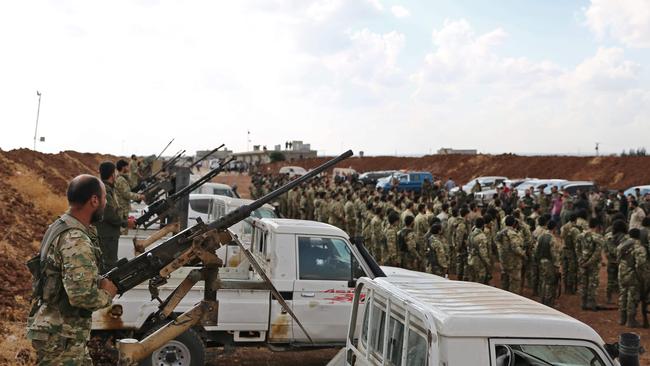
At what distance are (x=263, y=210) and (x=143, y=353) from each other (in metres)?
7.08

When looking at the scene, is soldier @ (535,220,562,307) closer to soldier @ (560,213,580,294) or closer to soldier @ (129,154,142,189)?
soldier @ (560,213,580,294)

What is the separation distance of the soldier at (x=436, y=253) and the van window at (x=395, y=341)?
693 cm

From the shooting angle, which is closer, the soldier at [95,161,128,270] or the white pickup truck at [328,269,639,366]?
the white pickup truck at [328,269,639,366]

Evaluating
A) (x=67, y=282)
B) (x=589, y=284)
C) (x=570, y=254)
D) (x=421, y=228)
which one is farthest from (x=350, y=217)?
(x=67, y=282)

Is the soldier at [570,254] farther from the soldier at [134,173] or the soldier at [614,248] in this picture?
the soldier at [134,173]

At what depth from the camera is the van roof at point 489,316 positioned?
3178 mm

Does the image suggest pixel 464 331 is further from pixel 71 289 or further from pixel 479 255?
pixel 479 255

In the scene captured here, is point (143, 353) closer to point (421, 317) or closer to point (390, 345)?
point (390, 345)

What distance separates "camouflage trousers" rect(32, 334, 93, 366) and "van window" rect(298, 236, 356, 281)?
3.13 m

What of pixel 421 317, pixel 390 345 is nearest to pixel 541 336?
pixel 421 317

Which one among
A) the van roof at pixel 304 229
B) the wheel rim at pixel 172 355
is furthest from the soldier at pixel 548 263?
the wheel rim at pixel 172 355

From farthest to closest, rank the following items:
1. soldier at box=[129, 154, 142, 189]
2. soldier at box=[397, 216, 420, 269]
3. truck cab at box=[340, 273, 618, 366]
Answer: soldier at box=[129, 154, 142, 189]
soldier at box=[397, 216, 420, 269]
truck cab at box=[340, 273, 618, 366]

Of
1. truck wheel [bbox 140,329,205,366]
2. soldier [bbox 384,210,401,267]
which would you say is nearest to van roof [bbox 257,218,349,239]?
truck wheel [bbox 140,329,205,366]

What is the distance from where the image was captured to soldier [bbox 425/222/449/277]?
10602mm
